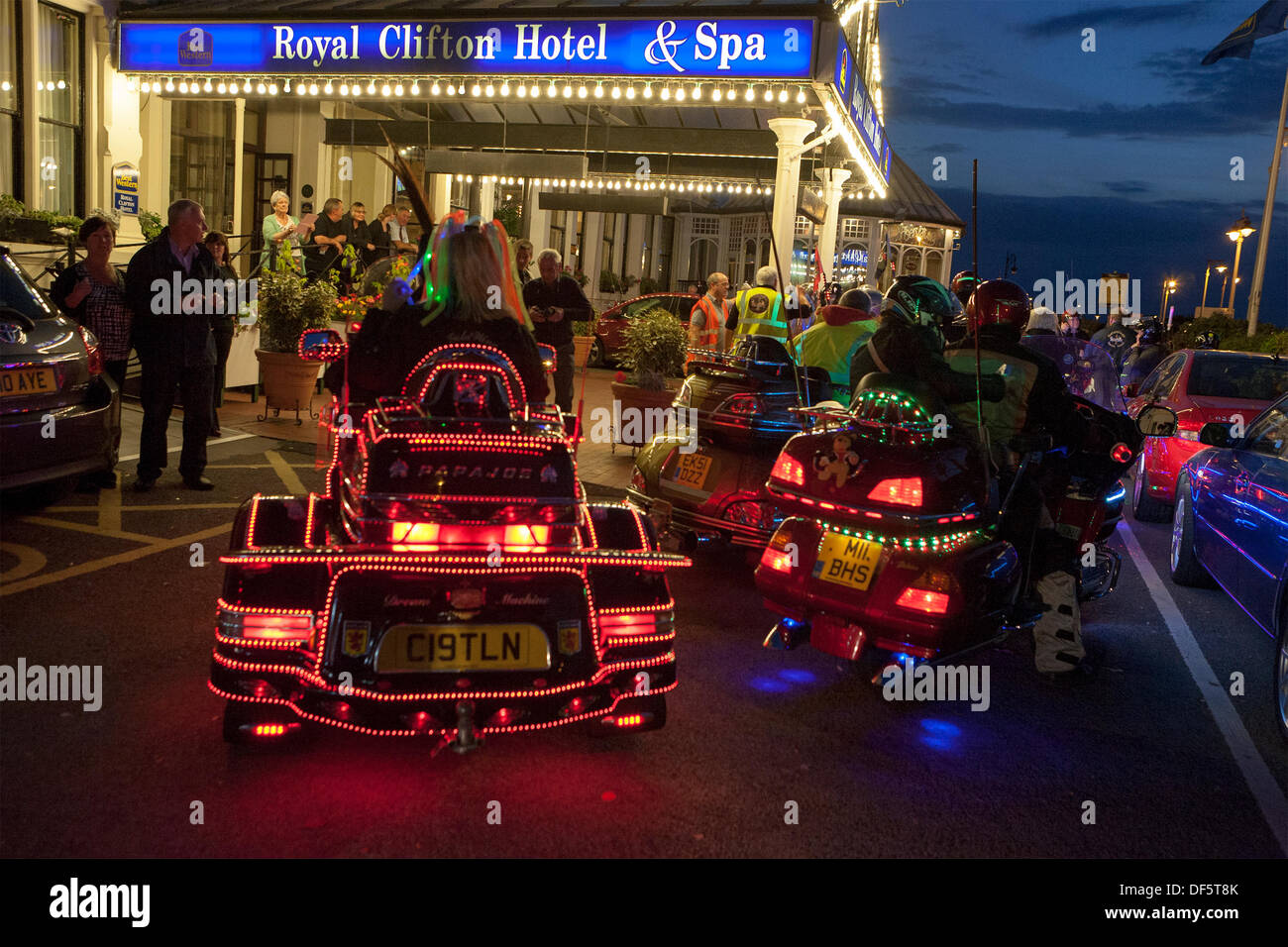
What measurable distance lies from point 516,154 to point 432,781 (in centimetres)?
1669

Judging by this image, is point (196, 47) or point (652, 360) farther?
point (196, 47)

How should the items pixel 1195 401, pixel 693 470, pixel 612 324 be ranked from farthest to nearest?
pixel 612 324 → pixel 1195 401 → pixel 693 470

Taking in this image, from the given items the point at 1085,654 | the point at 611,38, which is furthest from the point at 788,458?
the point at 611,38

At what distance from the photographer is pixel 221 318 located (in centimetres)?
934

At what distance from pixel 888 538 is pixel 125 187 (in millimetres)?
12744

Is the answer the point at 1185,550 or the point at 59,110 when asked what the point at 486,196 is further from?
the point at 1185,550

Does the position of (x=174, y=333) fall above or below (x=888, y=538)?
above

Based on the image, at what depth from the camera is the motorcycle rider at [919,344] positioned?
5.16 meters

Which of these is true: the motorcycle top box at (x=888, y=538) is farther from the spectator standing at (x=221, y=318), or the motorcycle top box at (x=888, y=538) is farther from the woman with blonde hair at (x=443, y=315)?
the spectator standing at (x=221, y=318)

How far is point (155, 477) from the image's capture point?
27.0 feet

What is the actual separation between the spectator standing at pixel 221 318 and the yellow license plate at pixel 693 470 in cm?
369

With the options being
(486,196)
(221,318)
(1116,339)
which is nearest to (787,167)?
(221,318)
